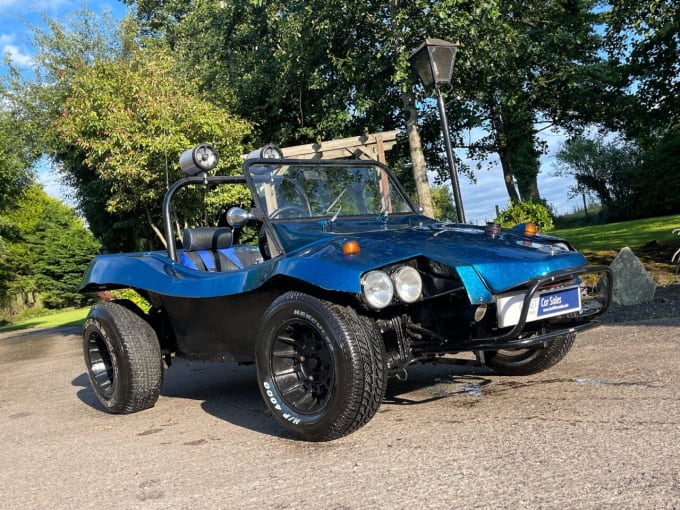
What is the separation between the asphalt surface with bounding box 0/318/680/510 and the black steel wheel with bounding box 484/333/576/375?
89mm

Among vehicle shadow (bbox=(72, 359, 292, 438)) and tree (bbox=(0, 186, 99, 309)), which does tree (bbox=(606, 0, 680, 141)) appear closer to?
vehicle shadow (bbox=(72, 359, 292, 438))

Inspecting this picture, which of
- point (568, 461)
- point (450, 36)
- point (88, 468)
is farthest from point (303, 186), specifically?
point (450, 36)

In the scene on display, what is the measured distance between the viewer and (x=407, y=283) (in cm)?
337

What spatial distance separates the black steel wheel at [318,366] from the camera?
327 cm

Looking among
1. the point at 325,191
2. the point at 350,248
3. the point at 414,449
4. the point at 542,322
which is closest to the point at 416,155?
the point at 325,191

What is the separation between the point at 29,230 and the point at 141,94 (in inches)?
1545

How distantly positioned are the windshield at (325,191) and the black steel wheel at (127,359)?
1465mm

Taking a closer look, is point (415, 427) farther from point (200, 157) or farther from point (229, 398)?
point (200, 157)

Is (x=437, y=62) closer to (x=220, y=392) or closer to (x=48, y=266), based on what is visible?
(x=220, y=392)

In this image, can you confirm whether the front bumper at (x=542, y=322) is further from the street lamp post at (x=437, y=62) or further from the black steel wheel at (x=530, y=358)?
the street lamp post at (x=437, y=62)

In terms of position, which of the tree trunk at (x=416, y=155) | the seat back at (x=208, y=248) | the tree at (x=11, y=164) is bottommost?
the seat back at (x=208, y=248)

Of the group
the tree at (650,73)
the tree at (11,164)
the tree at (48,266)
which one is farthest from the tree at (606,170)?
the tree at (48,266)

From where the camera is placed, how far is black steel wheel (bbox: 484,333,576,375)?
14.7 ft

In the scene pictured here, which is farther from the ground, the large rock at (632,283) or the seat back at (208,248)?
the seat back at (208,248)
